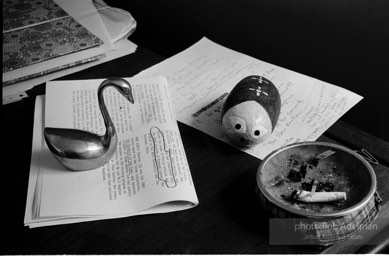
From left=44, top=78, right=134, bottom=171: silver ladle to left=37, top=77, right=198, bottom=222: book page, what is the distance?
14 millimetres

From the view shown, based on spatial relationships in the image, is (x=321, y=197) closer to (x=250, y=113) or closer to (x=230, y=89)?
(x=250, y=113)

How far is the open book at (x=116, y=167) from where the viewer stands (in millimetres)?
580

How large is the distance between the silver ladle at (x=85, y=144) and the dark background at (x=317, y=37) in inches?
11.8

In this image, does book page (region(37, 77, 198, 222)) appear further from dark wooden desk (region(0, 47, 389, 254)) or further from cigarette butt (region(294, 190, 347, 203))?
cigarette butt (region(294, 190, 347, 203))

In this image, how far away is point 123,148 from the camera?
2.18 feet

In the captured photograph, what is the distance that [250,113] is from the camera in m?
0.63

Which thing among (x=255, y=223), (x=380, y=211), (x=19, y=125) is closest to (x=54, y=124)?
(x=19, y=125)

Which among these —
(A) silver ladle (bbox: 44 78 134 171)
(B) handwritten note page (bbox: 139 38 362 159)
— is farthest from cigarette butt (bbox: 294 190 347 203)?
(A) silver ladle (bbox: 44 78 134 171)

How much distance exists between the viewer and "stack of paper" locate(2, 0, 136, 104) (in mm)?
839

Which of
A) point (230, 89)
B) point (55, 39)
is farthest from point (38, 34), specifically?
point (230, 89)

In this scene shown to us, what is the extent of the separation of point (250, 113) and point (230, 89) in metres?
0.16

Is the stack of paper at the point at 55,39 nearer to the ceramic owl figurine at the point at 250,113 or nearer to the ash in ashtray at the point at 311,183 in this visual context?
the ceramic owl figurine at the point at 250,113

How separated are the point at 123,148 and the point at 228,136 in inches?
5.4

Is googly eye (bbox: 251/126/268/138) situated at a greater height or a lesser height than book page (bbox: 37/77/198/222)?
greater
